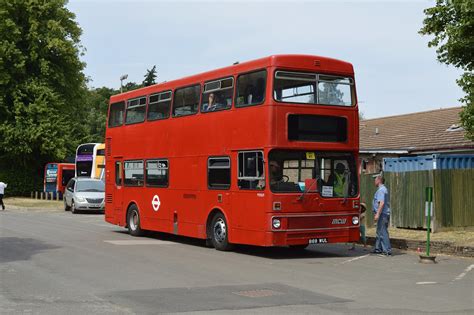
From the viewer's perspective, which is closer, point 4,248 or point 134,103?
point 4,248

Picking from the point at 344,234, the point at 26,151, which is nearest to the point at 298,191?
the point at 344,234

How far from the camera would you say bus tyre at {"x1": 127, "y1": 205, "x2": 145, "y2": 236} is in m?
19.5

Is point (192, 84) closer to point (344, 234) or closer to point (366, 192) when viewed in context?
point (344, 234)

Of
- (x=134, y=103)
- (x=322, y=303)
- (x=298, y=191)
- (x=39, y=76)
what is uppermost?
(x=39, y=76)

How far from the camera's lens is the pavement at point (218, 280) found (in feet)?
28.0

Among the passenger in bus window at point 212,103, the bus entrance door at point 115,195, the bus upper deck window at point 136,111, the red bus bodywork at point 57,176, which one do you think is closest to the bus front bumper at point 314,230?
the passenger in bus window at point 212,103

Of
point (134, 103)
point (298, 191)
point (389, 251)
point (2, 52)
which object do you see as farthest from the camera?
point (2, 52)

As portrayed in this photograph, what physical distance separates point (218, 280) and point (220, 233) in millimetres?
4710

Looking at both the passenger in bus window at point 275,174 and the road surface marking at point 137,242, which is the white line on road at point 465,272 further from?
the road surface marking at point 137,242

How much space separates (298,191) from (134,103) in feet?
24.8

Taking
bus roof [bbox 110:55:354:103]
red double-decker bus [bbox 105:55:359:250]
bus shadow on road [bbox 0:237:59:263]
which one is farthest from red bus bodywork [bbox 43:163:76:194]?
A: bus roof [bbox 110:55:354:103]

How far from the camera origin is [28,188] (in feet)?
162

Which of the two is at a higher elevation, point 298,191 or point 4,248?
point 298,191

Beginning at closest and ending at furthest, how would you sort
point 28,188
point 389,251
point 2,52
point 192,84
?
point 389,251, point 192,84, point 2,52, point 28,188
